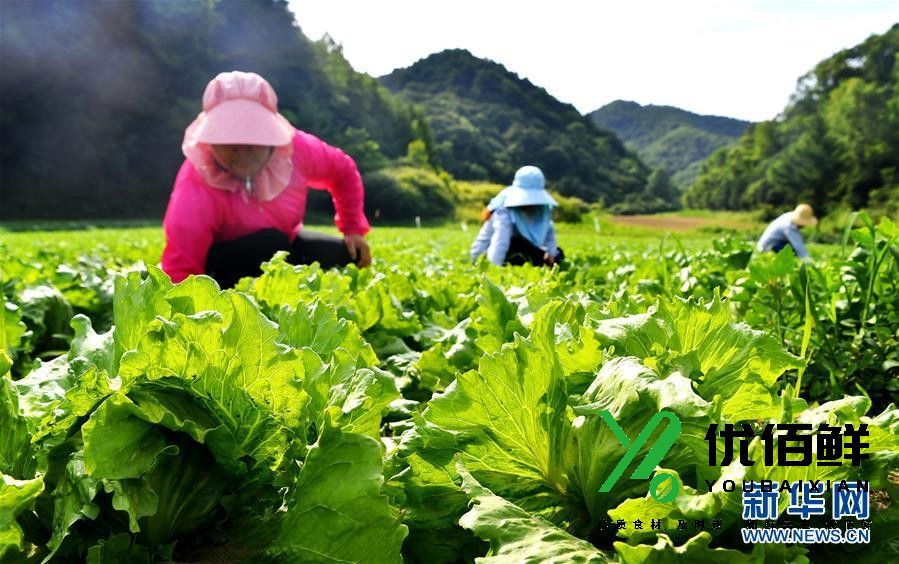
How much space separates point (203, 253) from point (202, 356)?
3464 mm

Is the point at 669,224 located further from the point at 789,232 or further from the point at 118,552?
the point at 118,552

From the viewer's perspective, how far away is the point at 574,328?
1.24 meters

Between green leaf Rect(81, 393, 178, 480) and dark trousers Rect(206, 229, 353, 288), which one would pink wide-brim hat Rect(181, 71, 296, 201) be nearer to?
dark trousers Rect(206, 229, 353, 288)

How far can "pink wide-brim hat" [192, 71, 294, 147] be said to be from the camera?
3.95m

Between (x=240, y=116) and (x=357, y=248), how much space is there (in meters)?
1.35

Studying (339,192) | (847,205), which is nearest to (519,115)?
(847,205)

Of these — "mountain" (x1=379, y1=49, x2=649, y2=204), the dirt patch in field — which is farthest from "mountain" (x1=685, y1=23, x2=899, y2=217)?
"mountain" (x1=379, y1=49, x2=649, y2=204)

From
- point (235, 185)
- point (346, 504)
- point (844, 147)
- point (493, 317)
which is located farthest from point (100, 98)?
point (844, 147)

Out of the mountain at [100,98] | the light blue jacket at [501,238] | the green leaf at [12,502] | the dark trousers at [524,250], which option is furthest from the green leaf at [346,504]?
the mountain at [100,98]

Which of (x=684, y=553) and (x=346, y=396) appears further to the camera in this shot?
(x=346, y=396)

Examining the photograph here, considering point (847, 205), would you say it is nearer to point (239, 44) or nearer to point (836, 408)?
point (239, 44)

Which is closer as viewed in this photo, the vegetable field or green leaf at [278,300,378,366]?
the vegetable field

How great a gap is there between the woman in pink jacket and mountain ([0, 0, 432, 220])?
44.3 metres

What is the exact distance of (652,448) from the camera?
0.87 metres
